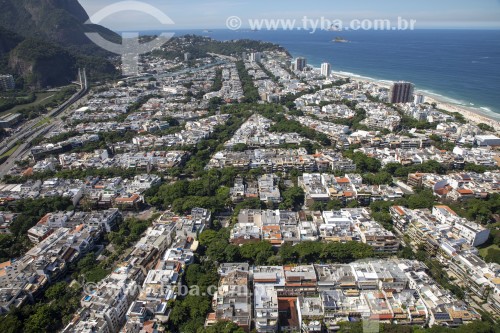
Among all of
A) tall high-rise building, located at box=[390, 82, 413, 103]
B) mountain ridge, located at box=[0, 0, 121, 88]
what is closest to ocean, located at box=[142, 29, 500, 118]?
tall high-rise building, located at box=[390, 82, 413, 103]

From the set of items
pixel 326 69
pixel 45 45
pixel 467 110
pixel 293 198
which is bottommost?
pixel 293 198

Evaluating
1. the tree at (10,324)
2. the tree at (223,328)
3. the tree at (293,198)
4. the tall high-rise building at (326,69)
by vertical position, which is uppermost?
the tall high-rise building at (326,69)

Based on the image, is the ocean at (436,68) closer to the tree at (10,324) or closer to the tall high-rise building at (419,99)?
the tall high-rise building at (419,99)

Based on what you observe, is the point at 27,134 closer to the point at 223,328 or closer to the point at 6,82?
the point at 6,82

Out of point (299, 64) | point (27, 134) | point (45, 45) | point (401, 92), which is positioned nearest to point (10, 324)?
point (27, 134)

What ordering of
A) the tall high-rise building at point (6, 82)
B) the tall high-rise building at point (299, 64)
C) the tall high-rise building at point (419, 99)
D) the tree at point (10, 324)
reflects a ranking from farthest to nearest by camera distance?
the tall high-rise building at point (299, 64) < the tall high-rise building at point (6, 82) < the tall high-rise building at point (419, 99) < the tree at point (10, 324)

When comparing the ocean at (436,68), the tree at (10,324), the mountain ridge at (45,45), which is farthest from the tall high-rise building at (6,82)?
the ocean at (436,68)
